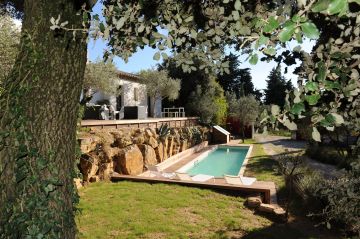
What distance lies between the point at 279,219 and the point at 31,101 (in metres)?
9.08

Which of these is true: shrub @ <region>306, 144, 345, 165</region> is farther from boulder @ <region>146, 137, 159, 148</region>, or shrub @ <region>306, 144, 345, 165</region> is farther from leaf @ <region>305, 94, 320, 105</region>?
leaf @ <region>305, 94, 320, 105</region>

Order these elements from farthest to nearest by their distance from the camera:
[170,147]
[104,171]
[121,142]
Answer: [170,147], [121,142], [104,171]

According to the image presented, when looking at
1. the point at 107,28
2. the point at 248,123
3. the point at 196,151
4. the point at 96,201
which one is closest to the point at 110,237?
the point at 96,201

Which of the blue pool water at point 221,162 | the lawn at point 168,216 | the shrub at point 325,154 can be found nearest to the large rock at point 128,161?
the lawn at point 168,216

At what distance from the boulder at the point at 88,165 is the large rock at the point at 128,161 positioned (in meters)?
1.78

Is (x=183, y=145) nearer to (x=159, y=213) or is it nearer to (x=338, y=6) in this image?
(x=159, y=213)

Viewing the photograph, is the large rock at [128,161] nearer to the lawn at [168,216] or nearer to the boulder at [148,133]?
the lawn at [168,216]

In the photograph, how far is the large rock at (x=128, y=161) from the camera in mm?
15180

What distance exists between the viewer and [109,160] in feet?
47.6

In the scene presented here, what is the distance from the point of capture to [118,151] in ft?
50.2

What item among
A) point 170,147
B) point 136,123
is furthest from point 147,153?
point 170,147

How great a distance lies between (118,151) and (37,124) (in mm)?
12384

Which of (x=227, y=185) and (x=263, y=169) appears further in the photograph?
(x=263, y=169)

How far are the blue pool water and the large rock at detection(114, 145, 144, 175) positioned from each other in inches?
210
